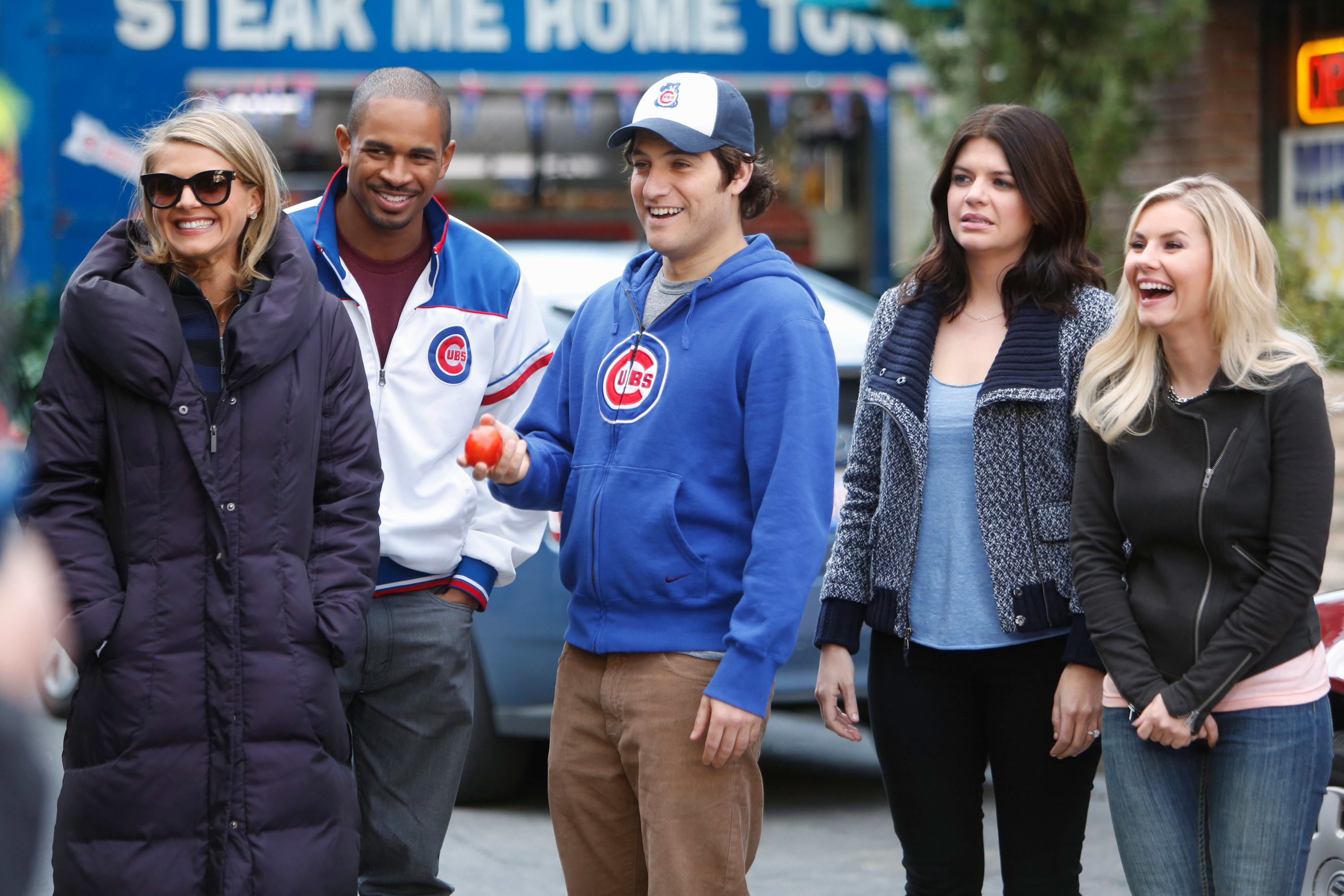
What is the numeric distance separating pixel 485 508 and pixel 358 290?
591mm

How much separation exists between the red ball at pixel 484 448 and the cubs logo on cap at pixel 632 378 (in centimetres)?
23

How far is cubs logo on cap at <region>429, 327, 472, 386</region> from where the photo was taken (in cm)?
341

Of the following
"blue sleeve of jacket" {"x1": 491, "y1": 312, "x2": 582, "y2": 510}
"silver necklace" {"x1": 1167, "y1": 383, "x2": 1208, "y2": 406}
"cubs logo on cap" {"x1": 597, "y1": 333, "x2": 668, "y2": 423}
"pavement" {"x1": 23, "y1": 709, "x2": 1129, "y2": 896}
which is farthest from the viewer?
"pavement" {"x1": 23, "y1": 709, "x2": 1129, "y2": 896}

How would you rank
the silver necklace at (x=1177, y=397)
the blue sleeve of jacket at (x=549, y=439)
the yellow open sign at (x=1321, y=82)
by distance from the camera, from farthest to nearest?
1. the yellow open sign at (x=1321, y=82)
2. the blue sleeve of jacket at (x=549, y=439)
3. the silver necklace at (x=1177, y=397)

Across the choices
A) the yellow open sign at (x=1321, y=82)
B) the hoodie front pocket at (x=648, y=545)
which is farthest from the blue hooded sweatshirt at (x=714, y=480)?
the yellow open sign at (x=1321, y=82)

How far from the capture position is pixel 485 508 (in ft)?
11.7

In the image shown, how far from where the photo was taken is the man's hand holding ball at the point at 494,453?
2.88 metres

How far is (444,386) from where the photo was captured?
11.2ft

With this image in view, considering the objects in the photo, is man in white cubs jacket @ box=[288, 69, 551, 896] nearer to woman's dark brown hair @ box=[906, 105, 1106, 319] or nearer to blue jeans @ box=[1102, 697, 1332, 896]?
woman's dark brown hair @ box=[906, 105, 1106, 319]

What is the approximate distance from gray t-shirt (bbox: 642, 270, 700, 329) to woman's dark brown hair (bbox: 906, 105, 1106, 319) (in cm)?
57

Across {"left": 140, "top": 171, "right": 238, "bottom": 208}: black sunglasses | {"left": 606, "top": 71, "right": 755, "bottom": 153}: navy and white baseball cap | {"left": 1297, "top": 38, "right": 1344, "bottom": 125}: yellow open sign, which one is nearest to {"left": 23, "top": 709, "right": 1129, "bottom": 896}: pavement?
{"left": 140, "top": 171, "right": 238, "bottom": 208}: black sunglasses

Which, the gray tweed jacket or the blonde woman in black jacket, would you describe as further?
the gray tweed jacket

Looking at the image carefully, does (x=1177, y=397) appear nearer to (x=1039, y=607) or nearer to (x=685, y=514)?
(x=1039, y=607)

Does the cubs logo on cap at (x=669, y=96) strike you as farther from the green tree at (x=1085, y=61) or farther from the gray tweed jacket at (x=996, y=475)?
the green tree at (x=1085, y=61)
